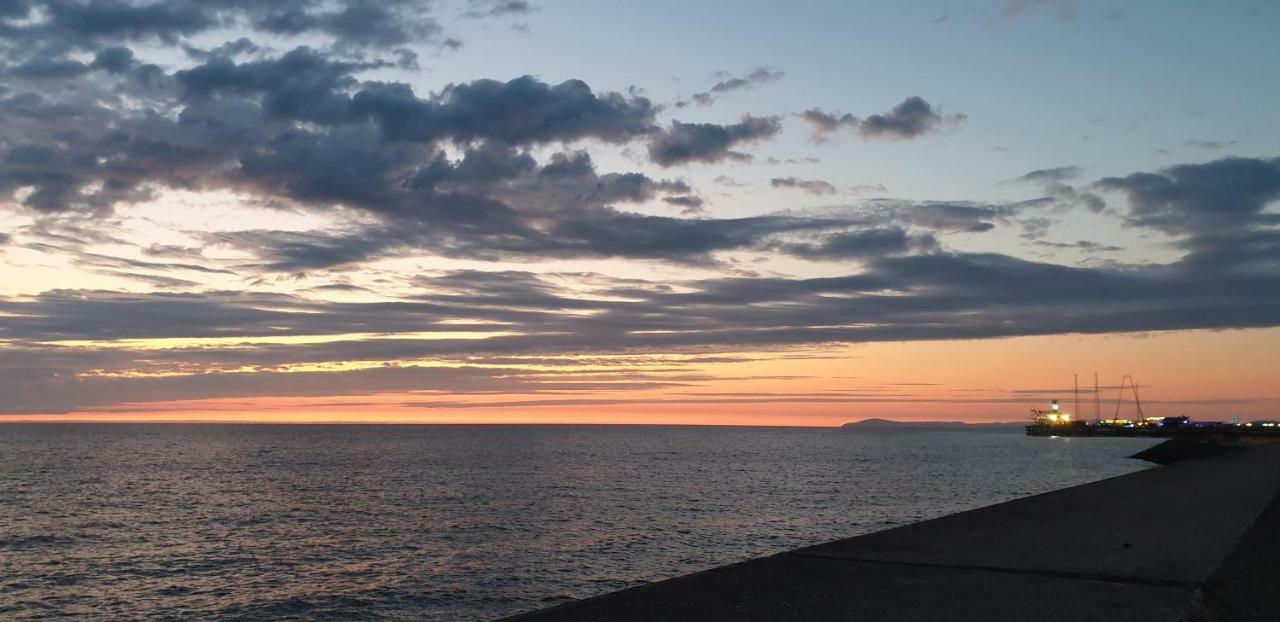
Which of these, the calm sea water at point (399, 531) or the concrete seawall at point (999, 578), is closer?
the concrete seawall at point (999, 578)

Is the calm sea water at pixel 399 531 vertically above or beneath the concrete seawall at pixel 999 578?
beneath

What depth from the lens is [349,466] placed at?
101000 mm

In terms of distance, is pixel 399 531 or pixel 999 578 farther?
pixel 399 531

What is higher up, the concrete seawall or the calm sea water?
the concrete seawall

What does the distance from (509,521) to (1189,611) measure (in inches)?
1501

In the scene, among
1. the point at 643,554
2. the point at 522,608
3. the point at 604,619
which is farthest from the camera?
the point at 643,554

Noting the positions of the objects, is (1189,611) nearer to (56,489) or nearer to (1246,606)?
(1246,606)

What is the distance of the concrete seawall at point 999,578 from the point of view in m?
12.3

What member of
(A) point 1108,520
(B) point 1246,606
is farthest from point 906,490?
(B) point 1246,606

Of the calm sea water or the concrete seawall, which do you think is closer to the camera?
the concrete seawall

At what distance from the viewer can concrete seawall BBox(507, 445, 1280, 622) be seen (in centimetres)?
1229

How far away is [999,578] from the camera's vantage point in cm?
1466

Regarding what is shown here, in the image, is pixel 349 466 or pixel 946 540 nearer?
pixel 946 540

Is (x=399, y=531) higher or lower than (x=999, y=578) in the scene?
lower
